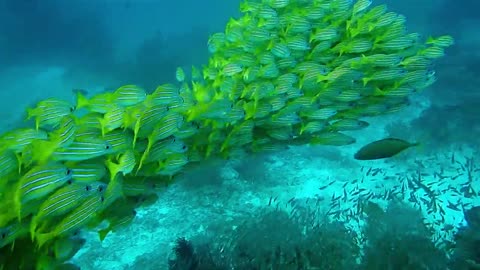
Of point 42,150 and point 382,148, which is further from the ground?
point 42,150

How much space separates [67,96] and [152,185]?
16948mm

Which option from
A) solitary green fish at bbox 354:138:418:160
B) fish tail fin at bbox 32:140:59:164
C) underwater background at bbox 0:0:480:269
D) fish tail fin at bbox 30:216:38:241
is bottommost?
underwater background at bbox 0:0:480:269

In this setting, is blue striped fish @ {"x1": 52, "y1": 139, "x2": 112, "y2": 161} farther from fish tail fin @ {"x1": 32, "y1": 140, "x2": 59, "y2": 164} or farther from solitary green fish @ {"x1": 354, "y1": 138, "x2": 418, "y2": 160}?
solitary green fish @ {"x1": 354, "y1": 138, "x2": 418, "y2": 160}

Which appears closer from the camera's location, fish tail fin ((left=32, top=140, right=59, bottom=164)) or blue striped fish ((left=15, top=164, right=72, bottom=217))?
blue striped fish ((left=15, top=164, right=72, bottom=217))

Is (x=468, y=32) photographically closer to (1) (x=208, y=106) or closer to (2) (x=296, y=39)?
(2) (x=296, y=39)

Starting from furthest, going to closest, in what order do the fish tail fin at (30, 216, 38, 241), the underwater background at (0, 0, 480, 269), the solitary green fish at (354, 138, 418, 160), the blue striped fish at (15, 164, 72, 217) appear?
the underwater background at (0, 0, 480, 269) < the solitary green fish at (354, 138, 418, 160) < the fish tail fin at (30, 216, 38, 241) < the blue striped fish at (15, 164, 72, 217)

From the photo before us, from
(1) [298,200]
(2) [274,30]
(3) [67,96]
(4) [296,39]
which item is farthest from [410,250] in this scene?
(3) [67,96]

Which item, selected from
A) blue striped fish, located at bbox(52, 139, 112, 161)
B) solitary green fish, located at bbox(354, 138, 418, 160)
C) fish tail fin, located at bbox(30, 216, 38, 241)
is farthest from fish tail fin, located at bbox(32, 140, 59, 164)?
solitary green fish, located at bbox(354, 138, 418, 160)

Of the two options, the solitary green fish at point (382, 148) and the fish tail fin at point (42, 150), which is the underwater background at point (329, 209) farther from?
the solitary green fish at point (382, 148)

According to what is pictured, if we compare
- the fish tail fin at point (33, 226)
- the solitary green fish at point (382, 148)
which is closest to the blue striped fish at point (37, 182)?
the fish tail fin at point (33, 226)

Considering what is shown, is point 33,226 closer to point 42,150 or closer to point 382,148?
point 42,150

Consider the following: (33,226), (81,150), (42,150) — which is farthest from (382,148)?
(33,226)

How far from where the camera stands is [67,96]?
62.8ft

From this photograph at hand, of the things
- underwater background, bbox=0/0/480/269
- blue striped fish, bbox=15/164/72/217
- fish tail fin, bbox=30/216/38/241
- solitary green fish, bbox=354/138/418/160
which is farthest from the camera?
underwater background, bbox=0/0/480/269
